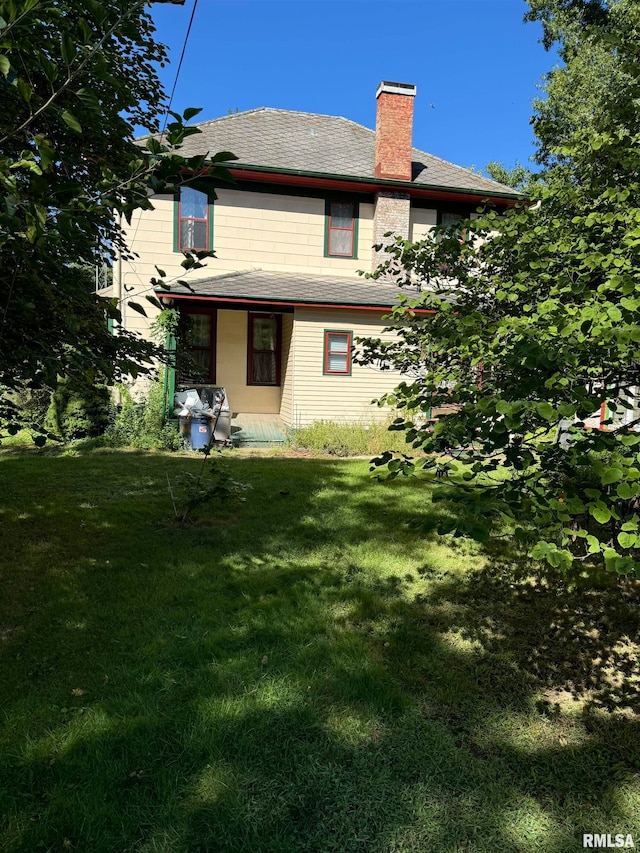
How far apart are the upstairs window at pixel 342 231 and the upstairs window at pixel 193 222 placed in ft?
10.1

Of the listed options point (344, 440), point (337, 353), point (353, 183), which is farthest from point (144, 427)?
point (353, 183)

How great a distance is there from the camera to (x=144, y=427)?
39.1 feet

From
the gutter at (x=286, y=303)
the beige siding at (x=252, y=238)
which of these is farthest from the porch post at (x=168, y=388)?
the beige siding at (x=252, y=238)

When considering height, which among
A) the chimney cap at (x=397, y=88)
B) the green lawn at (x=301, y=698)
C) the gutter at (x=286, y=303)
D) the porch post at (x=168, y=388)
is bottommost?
the green lawn at (x=301, y=698)

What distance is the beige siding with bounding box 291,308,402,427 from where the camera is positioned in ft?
43.8

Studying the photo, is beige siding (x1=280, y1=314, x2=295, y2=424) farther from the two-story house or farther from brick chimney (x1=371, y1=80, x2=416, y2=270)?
brick chimney (x1=371, y1=80, x2=416, y2=270)

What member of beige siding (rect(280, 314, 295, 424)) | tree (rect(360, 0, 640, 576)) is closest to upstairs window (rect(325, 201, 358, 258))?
beige siding (rect(280, 314, 295, 424))

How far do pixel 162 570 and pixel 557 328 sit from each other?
3.79 m

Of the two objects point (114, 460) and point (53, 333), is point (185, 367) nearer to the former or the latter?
point (53, 333)

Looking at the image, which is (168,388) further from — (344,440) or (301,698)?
(301,698)

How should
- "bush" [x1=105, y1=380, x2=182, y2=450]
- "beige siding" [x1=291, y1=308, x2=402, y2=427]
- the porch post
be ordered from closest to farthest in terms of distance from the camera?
"bush" [x1=105, y1=380, x2=182, y2=450] < the porch post < "beige siding" [x1=291, y1=308, x2=402, y2=427]

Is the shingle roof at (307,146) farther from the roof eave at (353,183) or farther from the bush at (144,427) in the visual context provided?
the bush at (144,427)

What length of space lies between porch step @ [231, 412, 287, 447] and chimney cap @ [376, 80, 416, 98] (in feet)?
29.8

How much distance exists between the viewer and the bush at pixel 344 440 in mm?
12242
